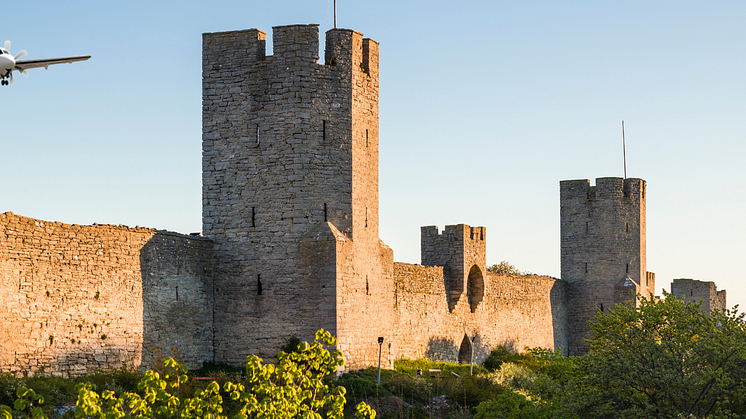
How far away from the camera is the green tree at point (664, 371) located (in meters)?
15.0

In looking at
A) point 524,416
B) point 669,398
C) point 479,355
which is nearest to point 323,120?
point 524,416

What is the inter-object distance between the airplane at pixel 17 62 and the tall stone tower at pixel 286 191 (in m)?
7.73

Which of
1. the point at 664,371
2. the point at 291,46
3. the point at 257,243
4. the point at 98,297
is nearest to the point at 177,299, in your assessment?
the point at 98,297

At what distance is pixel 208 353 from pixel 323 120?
5.93m

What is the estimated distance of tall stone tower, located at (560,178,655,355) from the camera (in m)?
36.3

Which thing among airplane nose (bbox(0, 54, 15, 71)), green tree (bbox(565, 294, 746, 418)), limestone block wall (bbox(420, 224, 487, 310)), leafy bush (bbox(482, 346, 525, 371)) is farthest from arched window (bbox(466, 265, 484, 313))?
airplane nose (bbox(0, 54, 15, 71))

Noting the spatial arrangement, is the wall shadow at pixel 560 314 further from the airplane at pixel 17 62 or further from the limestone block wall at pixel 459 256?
the airplane at pixel 17 62

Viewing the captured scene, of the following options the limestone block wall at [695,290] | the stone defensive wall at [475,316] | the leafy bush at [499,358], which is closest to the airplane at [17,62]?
the stone defensive wall at [475,316]

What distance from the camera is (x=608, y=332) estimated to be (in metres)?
16.7

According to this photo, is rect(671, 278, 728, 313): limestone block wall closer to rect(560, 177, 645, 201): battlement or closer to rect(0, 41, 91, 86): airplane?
rect(560, 177, 645, 201): battlement

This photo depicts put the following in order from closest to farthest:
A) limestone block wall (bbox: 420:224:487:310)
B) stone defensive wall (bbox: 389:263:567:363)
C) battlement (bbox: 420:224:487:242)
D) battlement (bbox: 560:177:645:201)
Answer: stone defensive wall (bbox: 389:263:567:363), limestone block wall (bbox: 420:224:487:310), battlement (bbox: 420:224:487:242), battlement (bbox: 560:177:645:201)

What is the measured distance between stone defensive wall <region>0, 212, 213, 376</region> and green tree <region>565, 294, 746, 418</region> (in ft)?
27.8

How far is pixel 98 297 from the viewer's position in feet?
57.1

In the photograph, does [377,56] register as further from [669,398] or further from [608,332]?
[669,398]
